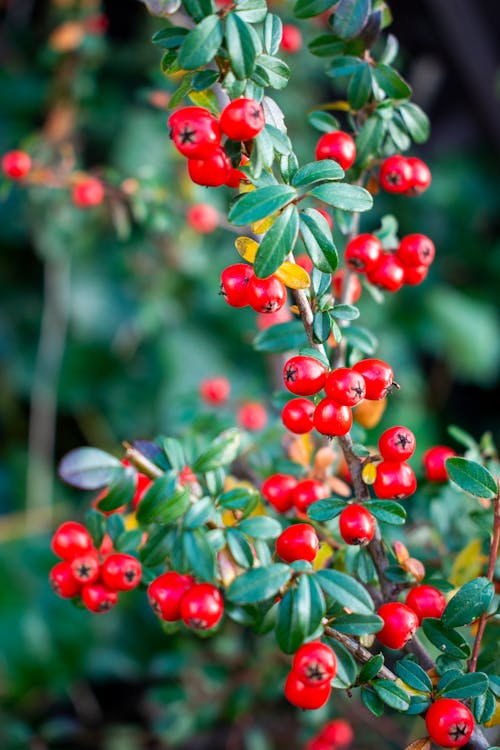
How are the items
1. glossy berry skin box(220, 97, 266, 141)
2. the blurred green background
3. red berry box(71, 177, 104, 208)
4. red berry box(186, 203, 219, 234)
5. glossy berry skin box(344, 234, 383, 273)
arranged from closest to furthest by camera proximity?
1. glossy berry skin box(220, 97, 266, 141)
2. glossy berry skin box(344, 234, 383, 273)
3. red berry box(71, 177, 104, 208)
4. red berry box(186, 203, 219, 234)
5. the blurred green background

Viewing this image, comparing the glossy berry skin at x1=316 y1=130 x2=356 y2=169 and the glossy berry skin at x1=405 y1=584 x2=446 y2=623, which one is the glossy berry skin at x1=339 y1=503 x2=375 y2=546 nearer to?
the glossy berry skin at x1=405 y1=584 x2=446 y2=623

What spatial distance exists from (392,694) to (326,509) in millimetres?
149

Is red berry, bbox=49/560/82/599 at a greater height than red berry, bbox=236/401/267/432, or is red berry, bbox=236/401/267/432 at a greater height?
red berry, bbox=49/560/82/599

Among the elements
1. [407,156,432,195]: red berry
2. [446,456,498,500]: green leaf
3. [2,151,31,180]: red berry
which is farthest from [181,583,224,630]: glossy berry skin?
[2,151,31,180]: red berry

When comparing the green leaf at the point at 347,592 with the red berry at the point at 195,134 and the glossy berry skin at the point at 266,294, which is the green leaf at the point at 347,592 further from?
the red berry at the point at 195,134

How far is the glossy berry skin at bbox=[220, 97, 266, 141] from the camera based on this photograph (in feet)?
1.59

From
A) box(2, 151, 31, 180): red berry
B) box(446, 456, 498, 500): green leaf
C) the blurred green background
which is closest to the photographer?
box(446, 456, 498, 500): green leaf

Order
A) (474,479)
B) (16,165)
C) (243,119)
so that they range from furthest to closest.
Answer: (16,165) → (474,479) → (243,119)

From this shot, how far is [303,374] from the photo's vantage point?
1.71ft

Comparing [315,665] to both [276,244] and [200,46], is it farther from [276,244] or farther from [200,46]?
[200,46]

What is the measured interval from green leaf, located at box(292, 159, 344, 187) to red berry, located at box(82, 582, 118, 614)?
1.30 ft

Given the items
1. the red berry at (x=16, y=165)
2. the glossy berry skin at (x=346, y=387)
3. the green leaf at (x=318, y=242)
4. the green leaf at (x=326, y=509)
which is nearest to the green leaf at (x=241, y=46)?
the green leaf at (x=318, y=242)

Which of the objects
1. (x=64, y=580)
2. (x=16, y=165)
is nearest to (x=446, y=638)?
(x=64, y=580)

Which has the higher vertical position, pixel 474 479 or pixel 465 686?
pixel 474 479
